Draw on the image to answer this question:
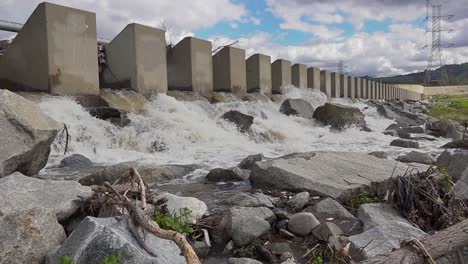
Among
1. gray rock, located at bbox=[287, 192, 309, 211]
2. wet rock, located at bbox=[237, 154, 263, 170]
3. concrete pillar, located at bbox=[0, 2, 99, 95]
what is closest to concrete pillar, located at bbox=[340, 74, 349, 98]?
concrete pillar, located at bbox=[0, 2, 99, 95]

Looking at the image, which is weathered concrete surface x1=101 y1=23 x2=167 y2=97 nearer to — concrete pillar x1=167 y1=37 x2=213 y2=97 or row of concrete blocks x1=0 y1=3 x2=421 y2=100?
row of concrete blocks x1=0 y1=3 x2=421 y2=100

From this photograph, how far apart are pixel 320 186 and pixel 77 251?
365cm

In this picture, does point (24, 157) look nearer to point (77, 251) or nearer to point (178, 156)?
point (77, 251)

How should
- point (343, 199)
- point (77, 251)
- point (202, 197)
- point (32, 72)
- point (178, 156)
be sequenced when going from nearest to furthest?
point (77, 251), point (343, 199), point (202, 197), point (178, 156), point (32, 72)

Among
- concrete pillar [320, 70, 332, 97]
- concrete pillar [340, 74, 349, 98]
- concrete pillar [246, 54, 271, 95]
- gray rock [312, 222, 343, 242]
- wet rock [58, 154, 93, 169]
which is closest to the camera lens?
gray rock [312, 222, 343, 242]

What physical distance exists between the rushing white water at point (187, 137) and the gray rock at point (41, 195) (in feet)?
15.0

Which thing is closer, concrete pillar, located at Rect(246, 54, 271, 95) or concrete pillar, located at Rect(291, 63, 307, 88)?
concrete pillar, located at Rect(246, 54, 271, 95)

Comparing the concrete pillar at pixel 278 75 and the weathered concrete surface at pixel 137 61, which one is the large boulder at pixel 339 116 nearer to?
the weathered concrete surface at pixel 137 61

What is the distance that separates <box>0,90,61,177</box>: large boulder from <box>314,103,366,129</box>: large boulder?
13173mm

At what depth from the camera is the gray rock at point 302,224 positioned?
424 centimetres

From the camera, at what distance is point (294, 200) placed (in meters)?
5.23

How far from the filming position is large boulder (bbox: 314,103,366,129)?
17.2 meters

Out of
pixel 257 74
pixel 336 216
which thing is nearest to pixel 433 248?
pixel 336 216

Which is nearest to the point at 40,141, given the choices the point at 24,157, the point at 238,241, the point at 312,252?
the point at 24,157
